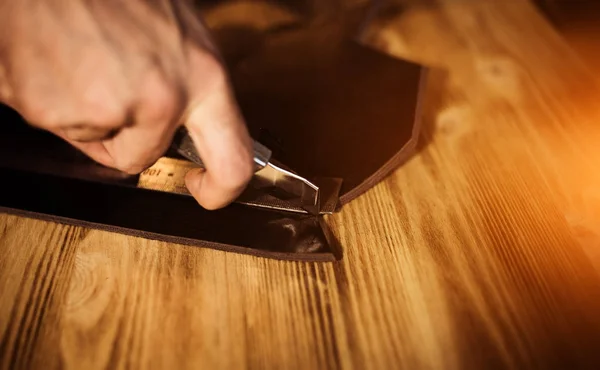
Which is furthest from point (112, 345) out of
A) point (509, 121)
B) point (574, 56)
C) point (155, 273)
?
point (574, 56)

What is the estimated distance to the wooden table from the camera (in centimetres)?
42

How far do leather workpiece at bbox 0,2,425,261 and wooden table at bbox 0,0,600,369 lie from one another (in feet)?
0.06

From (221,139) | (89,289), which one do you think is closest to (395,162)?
(221,139)

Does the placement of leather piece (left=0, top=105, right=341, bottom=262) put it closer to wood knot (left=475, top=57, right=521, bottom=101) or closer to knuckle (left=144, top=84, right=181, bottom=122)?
knuckle (left=144, top=84, right=181, bottom=122)

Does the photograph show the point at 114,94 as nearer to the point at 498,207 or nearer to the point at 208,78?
the point at 208,78

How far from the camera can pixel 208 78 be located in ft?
1.21

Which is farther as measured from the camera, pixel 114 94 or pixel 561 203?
pixel 561 203

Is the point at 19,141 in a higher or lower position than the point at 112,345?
higher

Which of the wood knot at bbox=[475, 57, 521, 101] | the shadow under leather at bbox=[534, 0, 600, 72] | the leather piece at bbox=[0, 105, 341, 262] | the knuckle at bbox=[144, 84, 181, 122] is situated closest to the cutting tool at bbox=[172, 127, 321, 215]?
the leather piece at bbox=[0, 105, 341, 262]

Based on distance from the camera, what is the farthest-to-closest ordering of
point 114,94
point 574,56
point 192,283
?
point 574,56, point 192,283, point 114,94

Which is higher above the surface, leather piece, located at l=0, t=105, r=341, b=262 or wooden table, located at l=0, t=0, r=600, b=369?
leather piece, located at l=0, t=105, r=341, b=262

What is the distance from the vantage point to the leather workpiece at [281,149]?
0.49 m

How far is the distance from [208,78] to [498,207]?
13.8 inches

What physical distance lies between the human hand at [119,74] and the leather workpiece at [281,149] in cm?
12
